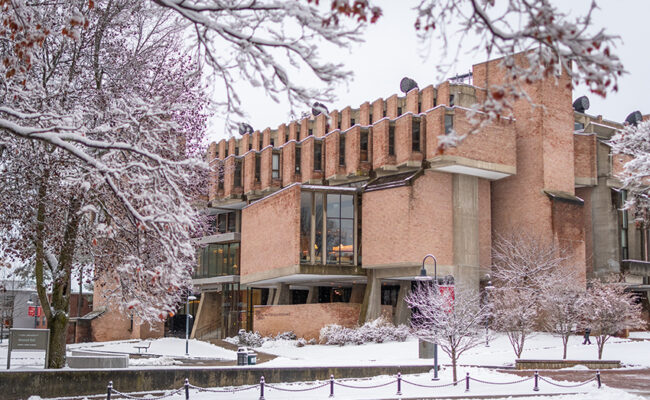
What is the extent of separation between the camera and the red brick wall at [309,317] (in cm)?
4116

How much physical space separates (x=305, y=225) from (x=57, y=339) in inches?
988

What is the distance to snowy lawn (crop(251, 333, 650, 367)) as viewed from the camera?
29.7m

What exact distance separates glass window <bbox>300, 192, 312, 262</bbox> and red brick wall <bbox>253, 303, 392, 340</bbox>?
10.8 ft

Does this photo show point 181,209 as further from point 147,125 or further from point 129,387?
point 129,387

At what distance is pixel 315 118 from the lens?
61688 mm

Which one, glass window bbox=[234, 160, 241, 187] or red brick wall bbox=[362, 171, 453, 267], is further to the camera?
glass window bbox=[234, 160, 241, 187]

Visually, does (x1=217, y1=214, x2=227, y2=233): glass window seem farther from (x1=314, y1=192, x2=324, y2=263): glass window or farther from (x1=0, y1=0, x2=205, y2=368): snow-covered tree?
(x1=0, y1=0, x2=205, y2=368): snow-covered tree

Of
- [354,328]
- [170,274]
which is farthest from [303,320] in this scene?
[170,274]

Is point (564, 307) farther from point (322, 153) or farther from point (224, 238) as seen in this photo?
point (224, 238)

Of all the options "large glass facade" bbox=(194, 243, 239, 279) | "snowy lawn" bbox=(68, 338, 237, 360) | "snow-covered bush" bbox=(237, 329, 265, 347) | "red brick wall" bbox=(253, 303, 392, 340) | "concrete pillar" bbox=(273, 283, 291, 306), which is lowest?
"snowy lawn" bbox=(68, 338, 237, 360)

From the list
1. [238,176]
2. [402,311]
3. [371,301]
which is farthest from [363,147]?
[238,176]

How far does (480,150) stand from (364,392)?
26010 mm

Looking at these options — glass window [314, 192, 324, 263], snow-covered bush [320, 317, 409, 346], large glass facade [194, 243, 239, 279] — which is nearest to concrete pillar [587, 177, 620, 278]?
snow-covered bush [320, 317, 409, 346]

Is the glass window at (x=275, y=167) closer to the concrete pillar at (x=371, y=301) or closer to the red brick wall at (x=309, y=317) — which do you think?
the red brick wall at (x=309, y=317)
